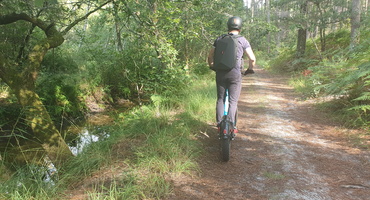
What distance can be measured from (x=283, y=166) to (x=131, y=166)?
7.04 feet

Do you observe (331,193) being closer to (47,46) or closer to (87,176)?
(87,176)

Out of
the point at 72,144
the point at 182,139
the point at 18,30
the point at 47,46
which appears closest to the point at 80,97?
the point at 18,30

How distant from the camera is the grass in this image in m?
2.64

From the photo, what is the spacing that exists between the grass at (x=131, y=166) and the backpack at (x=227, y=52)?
1372 millimetres

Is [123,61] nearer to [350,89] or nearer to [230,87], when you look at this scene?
[230,87]

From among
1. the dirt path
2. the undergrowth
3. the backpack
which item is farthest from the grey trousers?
the undergrowth

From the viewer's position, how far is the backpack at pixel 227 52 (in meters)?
3.60

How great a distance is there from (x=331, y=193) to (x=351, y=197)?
0.19 meters

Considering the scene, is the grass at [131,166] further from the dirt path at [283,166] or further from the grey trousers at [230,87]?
the grey trousers at [230,87]

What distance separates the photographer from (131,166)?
10.9 feet

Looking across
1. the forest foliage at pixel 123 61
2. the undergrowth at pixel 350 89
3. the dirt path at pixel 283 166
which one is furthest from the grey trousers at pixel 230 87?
the undergrowth at pixel 350 89

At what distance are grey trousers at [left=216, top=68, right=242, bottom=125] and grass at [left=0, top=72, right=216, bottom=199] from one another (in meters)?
0.75

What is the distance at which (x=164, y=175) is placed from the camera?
10.2 ft

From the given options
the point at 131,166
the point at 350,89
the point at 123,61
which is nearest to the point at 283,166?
the point at 131,166
